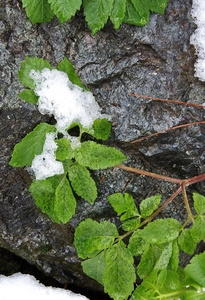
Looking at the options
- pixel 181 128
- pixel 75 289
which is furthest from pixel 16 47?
pixel 75 289

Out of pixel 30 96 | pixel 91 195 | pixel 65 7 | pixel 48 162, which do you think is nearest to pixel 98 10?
pixel 65 7

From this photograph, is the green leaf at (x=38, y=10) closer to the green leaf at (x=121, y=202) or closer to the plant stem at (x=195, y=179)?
the green leaf at (x=121, y=202)

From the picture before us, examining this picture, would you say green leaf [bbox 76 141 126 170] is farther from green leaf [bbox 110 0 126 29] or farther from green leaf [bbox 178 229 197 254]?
green leaf [bbox 110 0 126 29]

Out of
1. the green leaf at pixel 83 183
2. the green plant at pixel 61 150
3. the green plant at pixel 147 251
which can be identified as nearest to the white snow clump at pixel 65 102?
the green plant at pixel 61 150

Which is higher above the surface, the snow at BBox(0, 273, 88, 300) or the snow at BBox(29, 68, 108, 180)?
the snow at BBox(29, 68, 108, 180)

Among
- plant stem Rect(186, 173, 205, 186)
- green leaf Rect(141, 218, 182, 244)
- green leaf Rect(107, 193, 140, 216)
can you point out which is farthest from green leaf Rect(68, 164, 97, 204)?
plant stem Rect(186, 173, 205, 186)

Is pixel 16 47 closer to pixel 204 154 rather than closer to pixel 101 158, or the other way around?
pixel 101 158
